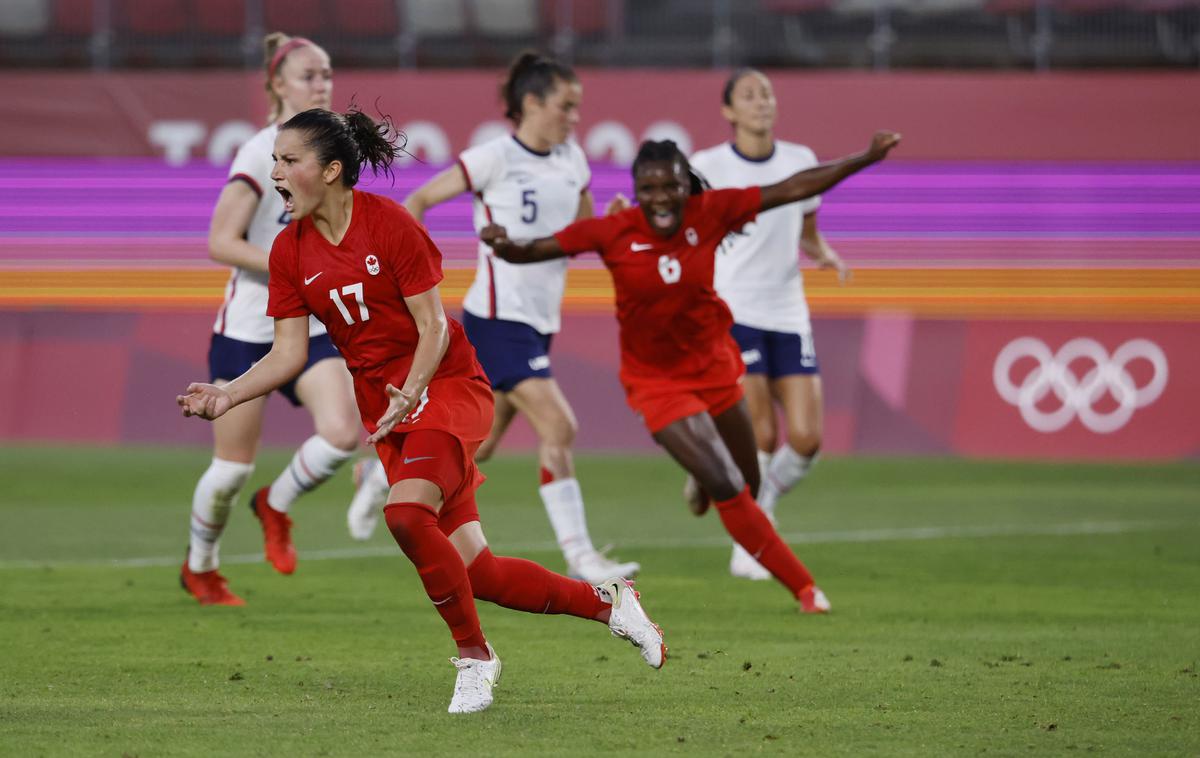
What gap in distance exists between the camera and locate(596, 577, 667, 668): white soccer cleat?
6457mm

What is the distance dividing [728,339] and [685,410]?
536 millimetres

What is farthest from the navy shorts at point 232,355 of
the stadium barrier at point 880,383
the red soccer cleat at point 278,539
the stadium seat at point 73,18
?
the stadium seat at point 73,18

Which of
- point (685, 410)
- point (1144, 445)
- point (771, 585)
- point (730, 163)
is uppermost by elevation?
point (730, 163)

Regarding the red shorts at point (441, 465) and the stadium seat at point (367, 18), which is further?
the stadium seat at point (367, 18)

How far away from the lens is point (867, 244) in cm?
1903

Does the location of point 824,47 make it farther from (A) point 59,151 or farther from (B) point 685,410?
(B) point 685,410

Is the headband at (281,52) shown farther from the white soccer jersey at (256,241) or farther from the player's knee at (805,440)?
the player's knee at (805,440)

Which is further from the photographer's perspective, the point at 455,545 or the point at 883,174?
the point at 883,174

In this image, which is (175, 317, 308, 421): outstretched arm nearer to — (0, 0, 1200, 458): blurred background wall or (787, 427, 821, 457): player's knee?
(787, 427, 821, 457): player's knee

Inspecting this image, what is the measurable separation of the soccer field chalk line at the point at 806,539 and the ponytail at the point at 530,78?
2.58 metres

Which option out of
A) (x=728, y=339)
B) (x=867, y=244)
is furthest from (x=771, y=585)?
(x=867, y=244)

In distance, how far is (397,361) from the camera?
246 inches

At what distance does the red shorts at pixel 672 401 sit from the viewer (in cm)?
841

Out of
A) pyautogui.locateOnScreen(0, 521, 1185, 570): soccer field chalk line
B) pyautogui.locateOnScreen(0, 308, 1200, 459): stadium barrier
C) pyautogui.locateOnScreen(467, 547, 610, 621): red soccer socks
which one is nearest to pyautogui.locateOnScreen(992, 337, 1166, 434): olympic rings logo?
pyautogui.locateOnScreen(0, 308, 1200, 459): stadium barrier
